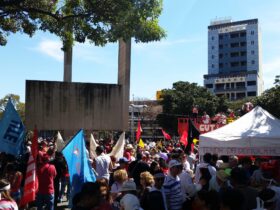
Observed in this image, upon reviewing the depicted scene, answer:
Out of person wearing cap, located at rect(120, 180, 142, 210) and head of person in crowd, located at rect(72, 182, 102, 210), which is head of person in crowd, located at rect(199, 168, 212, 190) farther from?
head of person in crowd, located at rect(72, 182, 102, 210)

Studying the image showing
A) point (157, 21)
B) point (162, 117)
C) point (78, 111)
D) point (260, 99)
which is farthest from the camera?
point (162, 117)

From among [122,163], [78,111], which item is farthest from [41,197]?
[78,111]

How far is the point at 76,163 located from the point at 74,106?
13794 millimetres

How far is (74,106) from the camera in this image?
835 inches

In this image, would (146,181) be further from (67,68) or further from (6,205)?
(67,68)

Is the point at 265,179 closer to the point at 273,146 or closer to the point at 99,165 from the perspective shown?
the point at 273,146

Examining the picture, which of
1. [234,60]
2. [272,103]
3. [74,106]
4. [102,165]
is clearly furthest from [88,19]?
[234,60]

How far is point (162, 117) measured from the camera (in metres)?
57.3

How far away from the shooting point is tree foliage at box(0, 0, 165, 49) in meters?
10.5

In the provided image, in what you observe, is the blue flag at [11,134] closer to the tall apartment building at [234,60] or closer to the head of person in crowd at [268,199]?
the head of person in crowd at [268,199]

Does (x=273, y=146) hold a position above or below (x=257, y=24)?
below

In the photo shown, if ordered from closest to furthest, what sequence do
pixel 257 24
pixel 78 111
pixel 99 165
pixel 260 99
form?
pixel 99 165 < pixel 78 111 < pixel 260 99 < pixel 257 24

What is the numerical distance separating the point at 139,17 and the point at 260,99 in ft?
143

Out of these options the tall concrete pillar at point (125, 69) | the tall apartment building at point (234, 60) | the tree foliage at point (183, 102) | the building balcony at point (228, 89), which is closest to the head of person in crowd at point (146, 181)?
the tall concrete pillar at point (125, 69)
